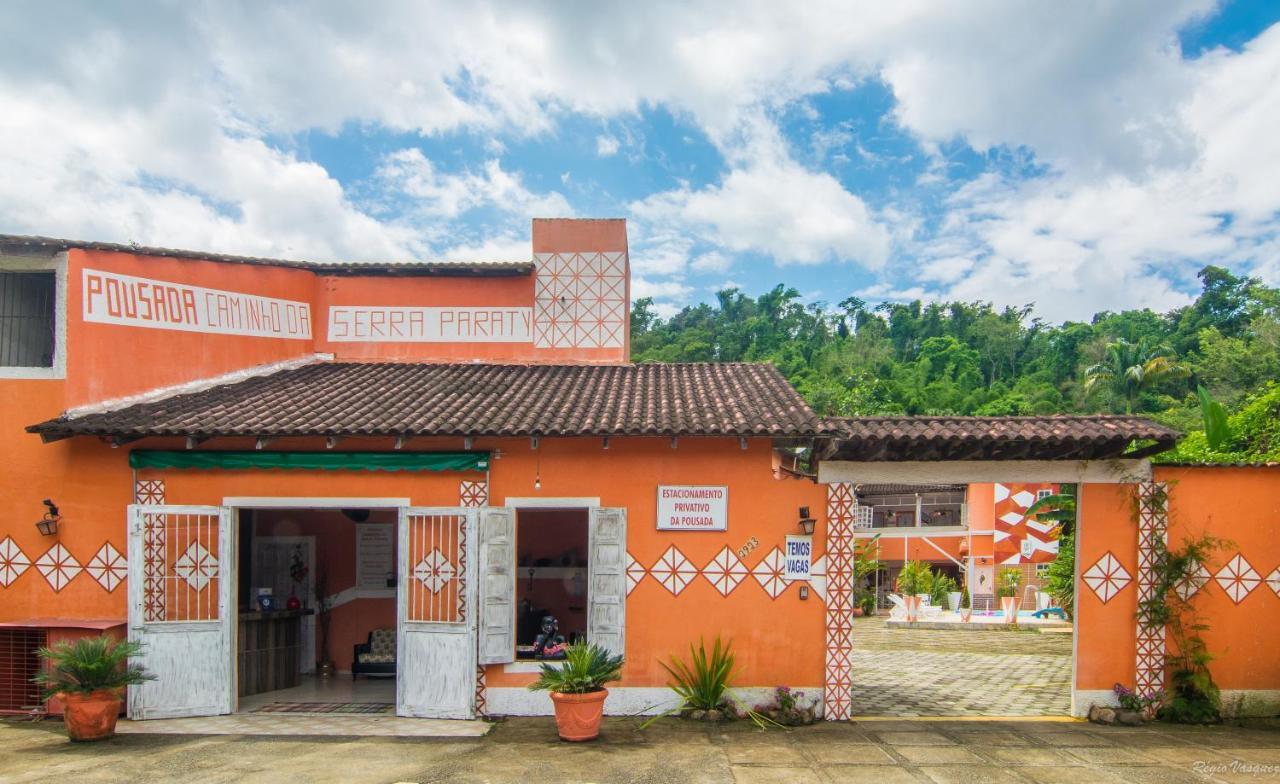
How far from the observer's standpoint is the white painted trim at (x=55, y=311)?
9852 millimetres

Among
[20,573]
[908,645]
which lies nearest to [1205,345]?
[908,645]

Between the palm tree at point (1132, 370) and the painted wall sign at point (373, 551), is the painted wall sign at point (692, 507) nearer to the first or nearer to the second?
the painted wall sign at point (373, 551)

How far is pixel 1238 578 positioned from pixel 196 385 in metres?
12.7

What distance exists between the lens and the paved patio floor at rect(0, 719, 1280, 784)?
7422 millimetres

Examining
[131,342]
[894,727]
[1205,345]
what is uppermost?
[1205,345]

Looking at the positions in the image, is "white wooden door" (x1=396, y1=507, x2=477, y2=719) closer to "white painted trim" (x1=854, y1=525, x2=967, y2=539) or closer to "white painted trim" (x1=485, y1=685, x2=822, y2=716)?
"white painted trim" (x1=485, y1=685, x2=822, y2=716)

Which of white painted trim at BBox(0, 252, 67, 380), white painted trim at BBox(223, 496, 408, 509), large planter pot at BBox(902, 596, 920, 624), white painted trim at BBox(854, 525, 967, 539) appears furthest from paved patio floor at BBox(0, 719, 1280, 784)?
white painted trim at BBox(854, 525, 967, 539)

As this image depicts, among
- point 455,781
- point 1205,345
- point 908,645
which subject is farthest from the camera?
point 1205,345

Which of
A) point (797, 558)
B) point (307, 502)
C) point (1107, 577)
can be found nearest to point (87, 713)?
point (307, 502)

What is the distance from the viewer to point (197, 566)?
9.71 m

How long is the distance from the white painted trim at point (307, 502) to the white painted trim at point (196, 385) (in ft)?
5.96

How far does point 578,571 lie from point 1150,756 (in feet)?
25.6

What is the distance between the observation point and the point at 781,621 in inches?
380

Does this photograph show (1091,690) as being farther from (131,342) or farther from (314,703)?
(131,342)
